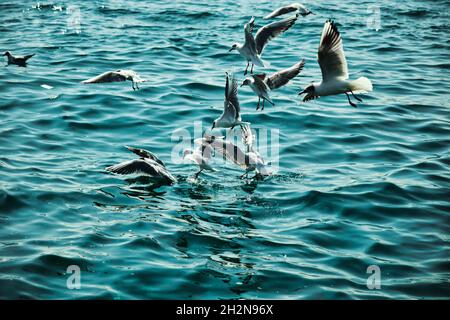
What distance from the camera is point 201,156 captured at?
1120cm

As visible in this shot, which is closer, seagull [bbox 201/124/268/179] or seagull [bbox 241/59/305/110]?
seagull [bbox 201/124/268/179]

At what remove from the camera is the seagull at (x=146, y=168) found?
10898 mm

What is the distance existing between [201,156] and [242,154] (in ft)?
2.21

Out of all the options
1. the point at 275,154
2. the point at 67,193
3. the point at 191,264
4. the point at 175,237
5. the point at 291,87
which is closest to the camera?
the point at 191,264

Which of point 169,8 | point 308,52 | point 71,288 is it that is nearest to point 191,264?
point 71,288

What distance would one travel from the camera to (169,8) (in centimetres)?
2394

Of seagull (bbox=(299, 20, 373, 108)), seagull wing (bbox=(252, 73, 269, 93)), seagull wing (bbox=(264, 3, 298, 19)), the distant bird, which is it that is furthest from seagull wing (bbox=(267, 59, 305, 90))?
the distant bird

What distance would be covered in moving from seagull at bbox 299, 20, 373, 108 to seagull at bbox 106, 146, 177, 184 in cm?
265

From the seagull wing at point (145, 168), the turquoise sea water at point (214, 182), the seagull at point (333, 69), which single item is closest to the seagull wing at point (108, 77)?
the turquoise sea water at point (214, 182)

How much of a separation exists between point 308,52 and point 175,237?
1103cm

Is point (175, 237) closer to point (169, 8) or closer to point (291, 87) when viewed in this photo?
point (291, 87)

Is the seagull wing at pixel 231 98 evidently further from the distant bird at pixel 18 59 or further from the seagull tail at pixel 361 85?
the distant bird at pixel 18 59

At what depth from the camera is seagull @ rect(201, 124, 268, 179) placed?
11.2 meters

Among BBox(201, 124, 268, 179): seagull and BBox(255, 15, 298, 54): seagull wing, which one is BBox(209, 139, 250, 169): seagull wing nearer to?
BBox(201, 124, 268, 179): seagull
